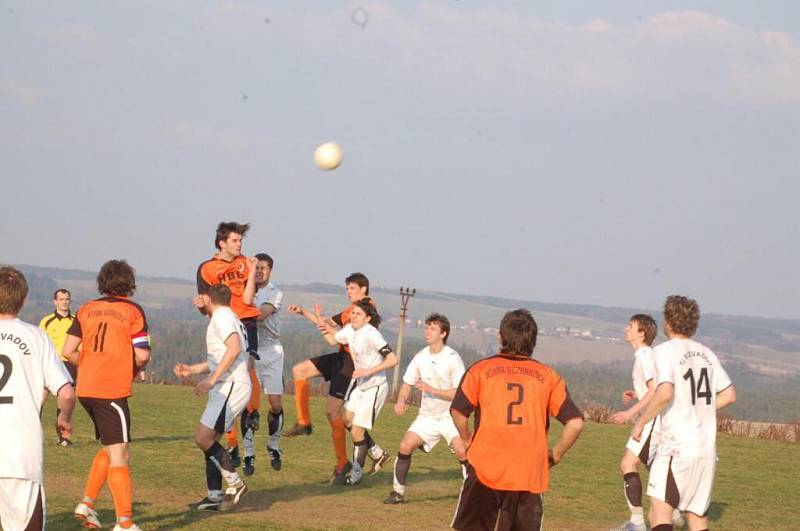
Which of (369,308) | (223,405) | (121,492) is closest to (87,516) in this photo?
(121,492)

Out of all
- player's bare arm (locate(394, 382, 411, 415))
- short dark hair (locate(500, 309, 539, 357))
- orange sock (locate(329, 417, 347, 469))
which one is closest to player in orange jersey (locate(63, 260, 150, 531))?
player's bare arm (locate(394, 382, 411, 415))

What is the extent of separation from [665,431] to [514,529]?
1.71m

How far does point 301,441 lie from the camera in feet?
53.8

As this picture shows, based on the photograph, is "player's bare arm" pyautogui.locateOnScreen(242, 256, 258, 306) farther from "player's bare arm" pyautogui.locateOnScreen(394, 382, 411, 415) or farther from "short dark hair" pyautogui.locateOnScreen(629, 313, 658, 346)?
"short dark hair" pyautogui.locateOnScreen(629, 313, 658, 346)

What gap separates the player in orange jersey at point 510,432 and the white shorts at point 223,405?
3628 mm

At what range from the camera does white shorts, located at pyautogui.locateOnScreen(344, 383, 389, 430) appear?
1195cm

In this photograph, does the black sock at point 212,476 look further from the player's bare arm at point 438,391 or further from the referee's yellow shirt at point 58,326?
the referee's yellow shirt at point 58,326

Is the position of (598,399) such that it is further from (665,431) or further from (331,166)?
(665,431)

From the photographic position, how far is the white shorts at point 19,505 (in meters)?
5.83

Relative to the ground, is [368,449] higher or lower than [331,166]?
lower

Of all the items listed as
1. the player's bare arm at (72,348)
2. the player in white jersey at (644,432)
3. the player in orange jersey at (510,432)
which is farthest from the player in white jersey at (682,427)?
the player's bare arm at (72,348)

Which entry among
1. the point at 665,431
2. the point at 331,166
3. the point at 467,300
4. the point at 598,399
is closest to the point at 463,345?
the point at 598,399

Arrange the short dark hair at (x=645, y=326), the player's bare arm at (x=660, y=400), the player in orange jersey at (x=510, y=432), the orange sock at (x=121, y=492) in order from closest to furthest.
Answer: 1. the player in orange jersey at (x=510, y=432)
2. the player's bare arm at (x=660, y=400)
3. the orange sock at (x=121, y=492)
4. the short dark hair at (x=645, y=326)

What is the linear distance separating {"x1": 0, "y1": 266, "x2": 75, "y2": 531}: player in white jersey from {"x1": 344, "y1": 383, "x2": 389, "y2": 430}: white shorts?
6028 mm
